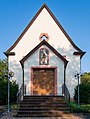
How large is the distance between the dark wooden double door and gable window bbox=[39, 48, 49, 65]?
2.37 feet

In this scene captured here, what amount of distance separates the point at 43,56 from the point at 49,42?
2.73 meters

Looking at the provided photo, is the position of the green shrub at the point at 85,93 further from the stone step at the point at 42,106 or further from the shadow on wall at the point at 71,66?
the stone step at the point at 42,106

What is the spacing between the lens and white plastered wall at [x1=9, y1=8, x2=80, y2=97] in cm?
3003

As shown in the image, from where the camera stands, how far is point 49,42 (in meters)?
30.3

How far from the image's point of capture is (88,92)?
27453mm

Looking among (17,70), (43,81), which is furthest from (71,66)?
(17,70)

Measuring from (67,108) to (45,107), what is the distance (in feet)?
5.08

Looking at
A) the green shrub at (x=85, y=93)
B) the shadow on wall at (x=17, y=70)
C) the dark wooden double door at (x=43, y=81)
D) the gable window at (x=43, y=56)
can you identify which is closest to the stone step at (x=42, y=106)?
the green shrub at (x=85, y=93)

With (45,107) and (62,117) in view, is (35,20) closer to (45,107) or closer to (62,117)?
(45,107)

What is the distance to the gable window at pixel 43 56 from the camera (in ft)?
91.6

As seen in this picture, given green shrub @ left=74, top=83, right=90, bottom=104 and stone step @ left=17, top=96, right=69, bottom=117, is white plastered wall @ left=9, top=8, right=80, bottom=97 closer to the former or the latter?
green shrub @ left=74, top=83, right=90, bottom=104

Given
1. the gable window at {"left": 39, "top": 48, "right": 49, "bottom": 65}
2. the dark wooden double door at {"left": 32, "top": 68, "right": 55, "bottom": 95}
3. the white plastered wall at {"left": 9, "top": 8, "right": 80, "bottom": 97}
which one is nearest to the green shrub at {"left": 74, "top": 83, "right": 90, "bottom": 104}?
the white plastered wall at {"left": 9, "top": 8, "right": 80, "bottom": 97}

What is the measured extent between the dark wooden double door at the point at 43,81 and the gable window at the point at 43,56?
724mm

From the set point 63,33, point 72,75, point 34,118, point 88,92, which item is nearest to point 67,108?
point 34,118
